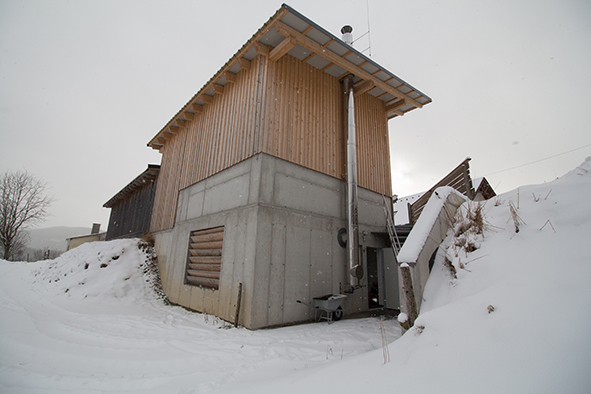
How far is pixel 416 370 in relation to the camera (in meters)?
2.42

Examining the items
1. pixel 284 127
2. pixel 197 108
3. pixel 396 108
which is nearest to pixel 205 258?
pixel 284 127

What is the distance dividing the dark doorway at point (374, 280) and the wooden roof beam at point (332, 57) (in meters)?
6.87

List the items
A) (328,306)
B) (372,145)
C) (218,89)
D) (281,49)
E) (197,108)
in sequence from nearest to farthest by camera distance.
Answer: (328,306), (281,49), (218,89), (372,145), (197,108)

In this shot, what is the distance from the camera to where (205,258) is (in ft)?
31.9

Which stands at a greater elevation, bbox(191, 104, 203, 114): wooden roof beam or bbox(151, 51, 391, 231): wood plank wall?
bbox(191, 104, 203, 114): wooden roof beam

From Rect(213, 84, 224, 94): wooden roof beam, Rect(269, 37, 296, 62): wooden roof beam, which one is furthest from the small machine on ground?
Rect(213, 84, 224, 94): wooden roof beam

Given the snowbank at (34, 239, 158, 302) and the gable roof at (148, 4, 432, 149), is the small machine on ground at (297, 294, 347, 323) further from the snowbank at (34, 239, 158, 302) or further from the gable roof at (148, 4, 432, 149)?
the gable roof at (148, 4, 432, 149)

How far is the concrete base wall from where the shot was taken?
7418 mm

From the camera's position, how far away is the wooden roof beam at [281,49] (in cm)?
834

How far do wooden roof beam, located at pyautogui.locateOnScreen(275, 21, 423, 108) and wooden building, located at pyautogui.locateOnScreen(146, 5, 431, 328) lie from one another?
4 centimetres

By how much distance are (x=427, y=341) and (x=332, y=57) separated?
9.26 m

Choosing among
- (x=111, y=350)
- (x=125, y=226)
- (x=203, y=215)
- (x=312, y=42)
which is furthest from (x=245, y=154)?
(x=125, y=226)

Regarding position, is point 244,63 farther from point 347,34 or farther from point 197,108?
point 347,34

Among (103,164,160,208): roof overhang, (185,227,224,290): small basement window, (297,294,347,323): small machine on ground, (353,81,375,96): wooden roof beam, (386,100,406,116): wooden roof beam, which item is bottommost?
(297,294,347,323): small machine on ground
